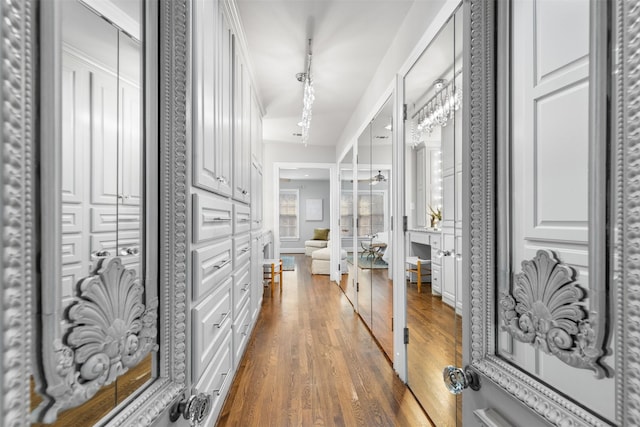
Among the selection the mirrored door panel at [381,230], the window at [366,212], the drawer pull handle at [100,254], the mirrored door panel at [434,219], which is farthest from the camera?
the window at [366,212]

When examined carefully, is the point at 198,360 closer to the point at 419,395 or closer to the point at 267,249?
the point at 419,395

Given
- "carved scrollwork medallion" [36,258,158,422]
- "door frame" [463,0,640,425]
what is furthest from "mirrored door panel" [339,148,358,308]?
"carved scrollwork medallion" [36,258,158,422]

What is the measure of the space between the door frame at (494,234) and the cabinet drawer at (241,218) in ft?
5.11

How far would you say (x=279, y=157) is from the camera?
227 inches

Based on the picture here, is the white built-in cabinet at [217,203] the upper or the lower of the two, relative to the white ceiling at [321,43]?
lower

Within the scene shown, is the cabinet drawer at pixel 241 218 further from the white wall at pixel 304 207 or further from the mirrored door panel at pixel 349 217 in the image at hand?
the white wall at pixel 304 207

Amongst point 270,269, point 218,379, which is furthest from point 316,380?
point 270,269

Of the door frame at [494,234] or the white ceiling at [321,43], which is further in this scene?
the white ceiling at [321,43]

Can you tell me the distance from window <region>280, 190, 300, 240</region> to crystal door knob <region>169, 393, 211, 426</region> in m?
9.58

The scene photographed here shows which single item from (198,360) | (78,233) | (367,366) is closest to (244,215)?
(198,360)

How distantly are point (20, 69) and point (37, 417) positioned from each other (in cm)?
45

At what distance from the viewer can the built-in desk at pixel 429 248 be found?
1.58 meters

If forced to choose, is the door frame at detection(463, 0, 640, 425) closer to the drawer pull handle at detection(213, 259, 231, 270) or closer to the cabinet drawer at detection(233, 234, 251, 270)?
the drawer pull handle at detection(213, 259, 231, 270)

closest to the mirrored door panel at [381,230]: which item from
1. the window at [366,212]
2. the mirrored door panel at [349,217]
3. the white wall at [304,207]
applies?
the window at [366,212]
